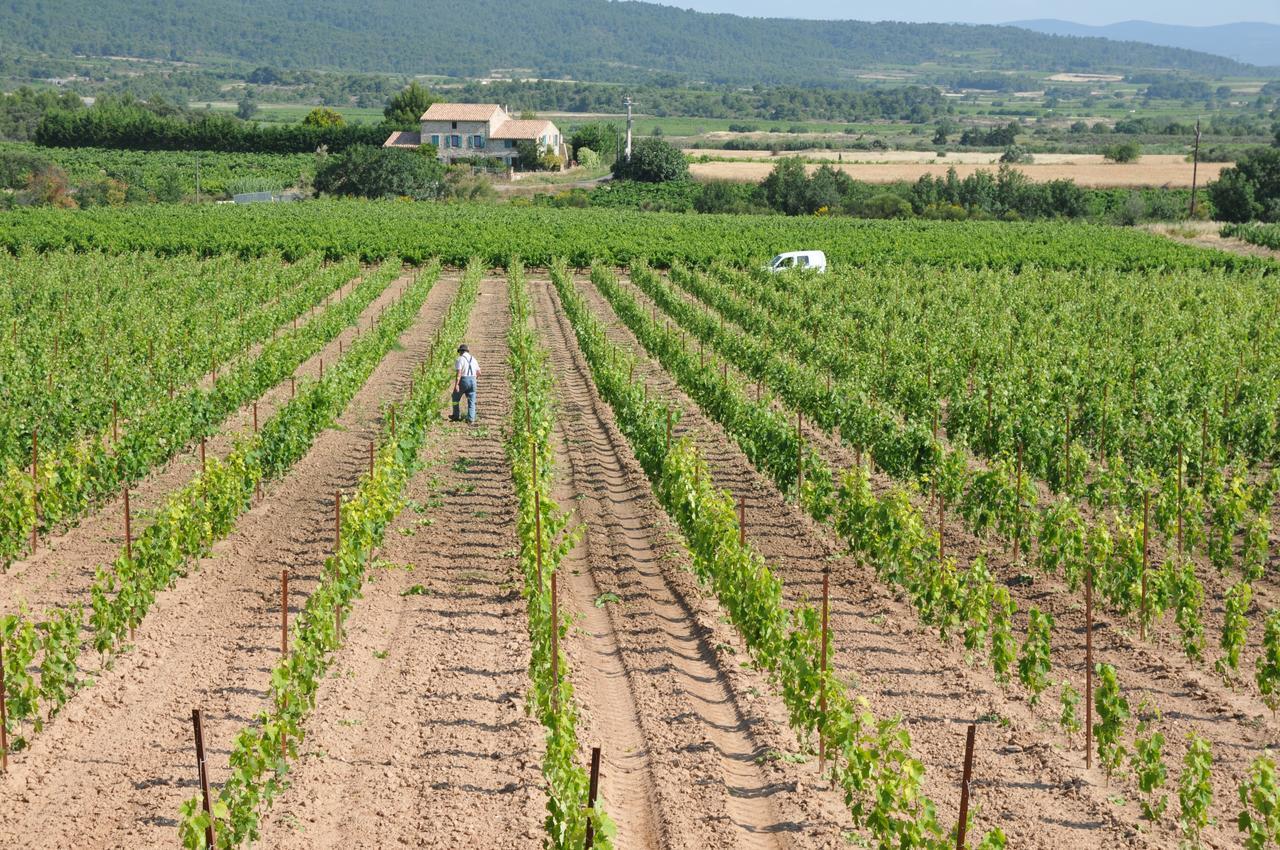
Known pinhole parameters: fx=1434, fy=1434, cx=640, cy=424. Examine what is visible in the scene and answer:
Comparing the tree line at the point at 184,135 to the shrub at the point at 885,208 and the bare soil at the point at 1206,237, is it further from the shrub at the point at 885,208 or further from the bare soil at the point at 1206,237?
the bare soil at the point at 1206,237

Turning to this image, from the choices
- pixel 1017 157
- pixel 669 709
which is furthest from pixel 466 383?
pixel 1017 157

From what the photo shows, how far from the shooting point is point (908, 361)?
2155 centimetres

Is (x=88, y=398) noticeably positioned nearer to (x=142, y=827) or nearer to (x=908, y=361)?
(x=142, y=827)

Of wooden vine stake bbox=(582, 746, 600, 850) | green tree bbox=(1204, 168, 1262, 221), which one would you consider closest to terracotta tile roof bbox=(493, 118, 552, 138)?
green tree bbox=(1204, 168, 1262, 221)

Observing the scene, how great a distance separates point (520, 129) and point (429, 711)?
312 ft

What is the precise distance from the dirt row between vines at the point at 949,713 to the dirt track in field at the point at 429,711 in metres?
2.52

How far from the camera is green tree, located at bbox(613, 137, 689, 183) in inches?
3164

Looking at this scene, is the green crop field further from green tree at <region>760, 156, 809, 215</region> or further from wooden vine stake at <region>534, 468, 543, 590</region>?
green tree at <region>760, 156, 809, 215</region>

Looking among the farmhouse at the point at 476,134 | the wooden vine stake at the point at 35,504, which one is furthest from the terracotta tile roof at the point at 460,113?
the wooden vine stake at the point at 35,504

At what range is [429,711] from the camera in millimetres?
10008

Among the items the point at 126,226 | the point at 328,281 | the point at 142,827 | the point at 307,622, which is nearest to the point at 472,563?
the point at 307,622

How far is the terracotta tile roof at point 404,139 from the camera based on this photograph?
9988 centimetres

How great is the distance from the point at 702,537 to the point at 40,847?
19.6ft

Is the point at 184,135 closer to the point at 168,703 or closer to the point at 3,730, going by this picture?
the point at 168,703
